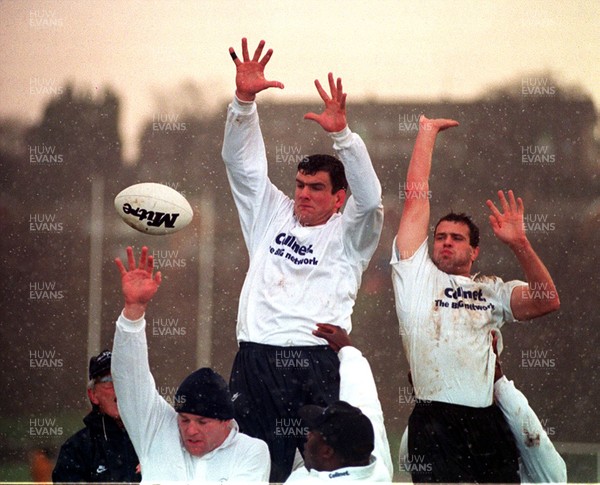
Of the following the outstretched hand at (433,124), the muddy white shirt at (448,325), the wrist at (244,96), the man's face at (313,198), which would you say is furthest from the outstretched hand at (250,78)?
the muddy white shirt at (448,325)

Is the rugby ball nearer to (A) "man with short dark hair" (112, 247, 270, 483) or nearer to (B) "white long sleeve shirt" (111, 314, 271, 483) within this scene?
(A) "man with short dark hair" (112, 247, 270, 483)

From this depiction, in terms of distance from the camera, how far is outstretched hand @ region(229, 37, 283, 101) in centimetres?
523

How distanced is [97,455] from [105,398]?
0.82ft

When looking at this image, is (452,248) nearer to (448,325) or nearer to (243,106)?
(448,325)

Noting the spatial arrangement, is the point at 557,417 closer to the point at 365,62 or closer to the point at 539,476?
the point at 539,476

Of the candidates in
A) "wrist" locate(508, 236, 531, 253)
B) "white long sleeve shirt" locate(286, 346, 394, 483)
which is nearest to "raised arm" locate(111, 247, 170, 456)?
"white long sleeve shirt" locate(286, 346, 394, 483)

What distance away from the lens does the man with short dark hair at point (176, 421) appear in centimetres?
483

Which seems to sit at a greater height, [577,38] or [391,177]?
[577,38]

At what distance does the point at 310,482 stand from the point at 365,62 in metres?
2.64

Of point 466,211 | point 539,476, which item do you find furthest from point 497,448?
point 466,211

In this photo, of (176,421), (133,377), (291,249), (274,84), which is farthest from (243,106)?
(176,421)

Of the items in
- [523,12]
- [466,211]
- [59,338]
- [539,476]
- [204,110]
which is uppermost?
[523,12]

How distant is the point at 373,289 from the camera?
6.52 meters

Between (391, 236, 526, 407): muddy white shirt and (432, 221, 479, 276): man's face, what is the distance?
0.04m
